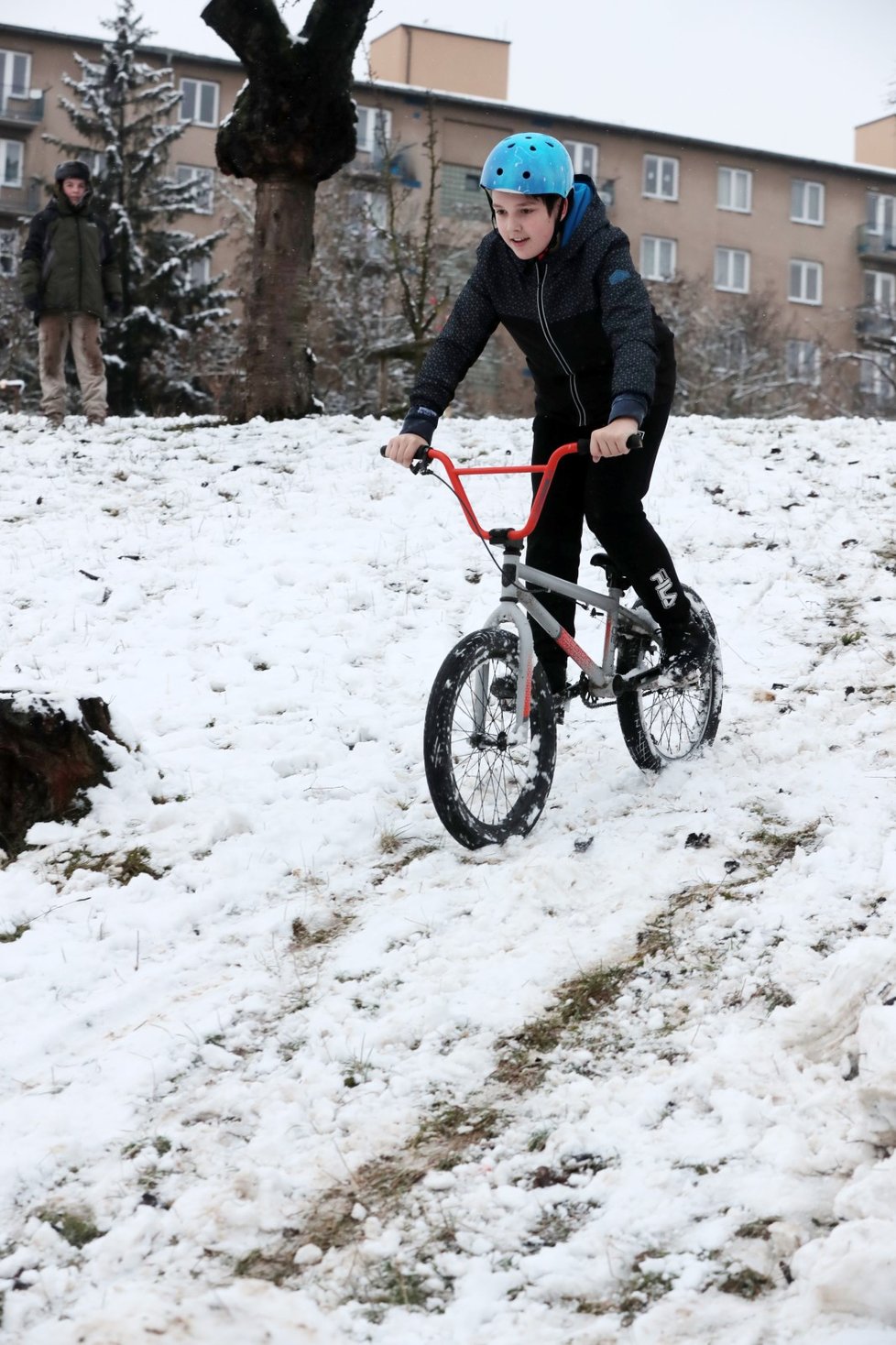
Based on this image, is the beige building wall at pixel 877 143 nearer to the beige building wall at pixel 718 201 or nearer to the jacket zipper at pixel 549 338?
the beige building wall at pixel 718 201

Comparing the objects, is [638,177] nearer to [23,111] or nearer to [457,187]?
[457,187]

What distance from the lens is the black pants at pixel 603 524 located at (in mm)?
4887

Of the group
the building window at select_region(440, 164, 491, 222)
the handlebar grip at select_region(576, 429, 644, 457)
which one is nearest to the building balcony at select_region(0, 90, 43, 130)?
the building window at select_region(440, 164, 491, 222)

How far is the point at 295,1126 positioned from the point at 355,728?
2.98m

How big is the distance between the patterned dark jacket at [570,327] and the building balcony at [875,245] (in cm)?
5434

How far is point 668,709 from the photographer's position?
211 inches

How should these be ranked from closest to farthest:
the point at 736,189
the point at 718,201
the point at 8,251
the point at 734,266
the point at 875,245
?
1. the point at 8,251
2. the point at 718,201
3. the point at 734,266
4. the point at 736,189
5. the point at 875,245

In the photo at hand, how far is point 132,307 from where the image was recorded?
28.0 meters

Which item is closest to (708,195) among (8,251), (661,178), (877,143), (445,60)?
(661,178)

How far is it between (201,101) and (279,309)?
4008 cm

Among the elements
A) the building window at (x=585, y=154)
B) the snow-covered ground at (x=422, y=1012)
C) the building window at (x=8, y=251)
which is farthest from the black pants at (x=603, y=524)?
the building window at (x=585, y=154)

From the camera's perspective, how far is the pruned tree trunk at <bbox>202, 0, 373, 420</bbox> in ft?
39.8

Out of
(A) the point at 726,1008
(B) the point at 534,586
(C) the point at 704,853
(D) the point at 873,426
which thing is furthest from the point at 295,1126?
(D) the point at 873,426

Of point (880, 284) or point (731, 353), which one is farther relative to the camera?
point (880, 284)
